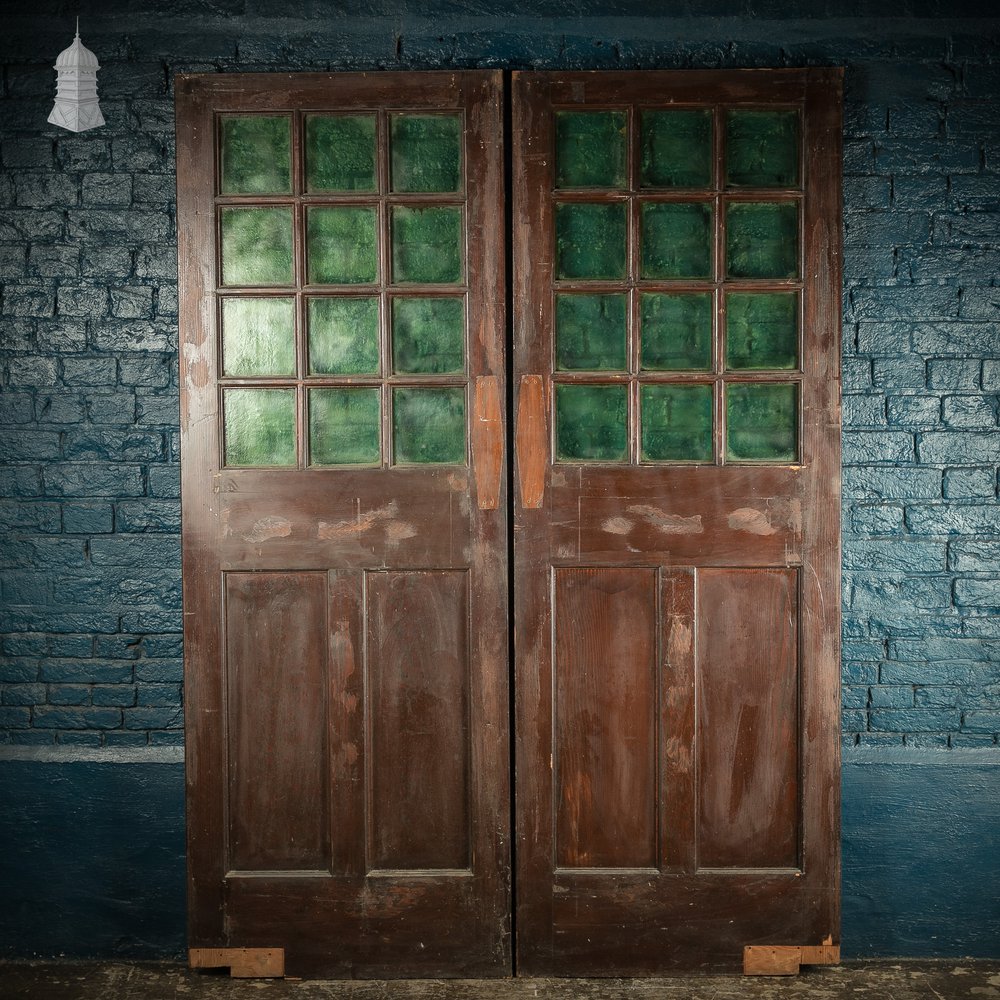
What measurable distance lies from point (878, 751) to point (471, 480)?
138 centimetres

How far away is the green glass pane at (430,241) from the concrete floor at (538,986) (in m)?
1.94

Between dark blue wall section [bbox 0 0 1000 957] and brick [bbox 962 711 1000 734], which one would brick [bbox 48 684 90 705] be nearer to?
dark blue wall section [bbox 0 0 1000 957]

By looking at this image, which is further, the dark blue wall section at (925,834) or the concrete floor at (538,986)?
the dark blue wall section at (925,834)

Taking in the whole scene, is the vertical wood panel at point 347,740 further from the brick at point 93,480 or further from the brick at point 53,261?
the brick at point 53,261

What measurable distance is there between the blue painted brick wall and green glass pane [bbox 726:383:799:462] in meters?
0.18

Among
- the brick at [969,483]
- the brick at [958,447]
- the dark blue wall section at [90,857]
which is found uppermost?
the brick at [958,447]

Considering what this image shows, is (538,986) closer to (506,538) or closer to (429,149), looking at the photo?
(506,538)

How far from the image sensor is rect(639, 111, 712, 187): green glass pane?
2662 millimetres

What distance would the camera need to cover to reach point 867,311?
2.72 meters

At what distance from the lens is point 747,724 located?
8.88 ft

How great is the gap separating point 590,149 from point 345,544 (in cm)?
127

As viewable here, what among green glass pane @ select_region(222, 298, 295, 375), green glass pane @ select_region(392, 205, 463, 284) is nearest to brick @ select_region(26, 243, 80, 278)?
green glass pane @ select_region(222, 298, 295, 375)

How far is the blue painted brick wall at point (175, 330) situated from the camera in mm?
2693

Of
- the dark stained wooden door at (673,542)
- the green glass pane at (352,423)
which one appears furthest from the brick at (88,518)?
the dark stained wooden door at (673,542)
